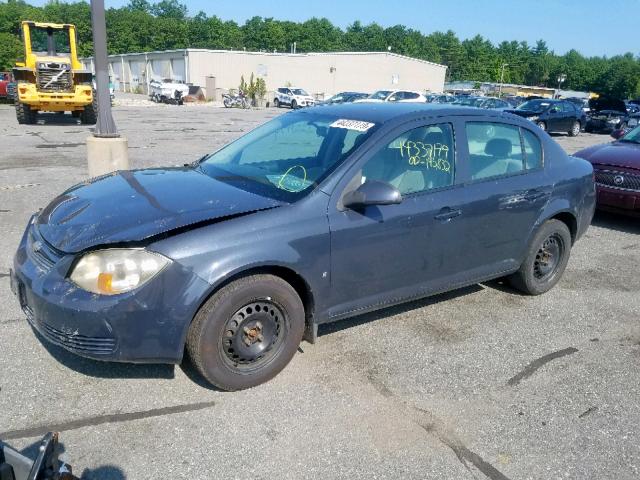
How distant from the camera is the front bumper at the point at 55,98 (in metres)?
17.4

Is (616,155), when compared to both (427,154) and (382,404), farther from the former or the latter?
(382,404)

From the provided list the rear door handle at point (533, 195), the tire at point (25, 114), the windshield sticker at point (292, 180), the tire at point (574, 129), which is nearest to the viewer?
the windshield sticker at point (292, 180)

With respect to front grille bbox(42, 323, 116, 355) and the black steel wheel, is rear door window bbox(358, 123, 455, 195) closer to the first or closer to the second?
the black steel wheel

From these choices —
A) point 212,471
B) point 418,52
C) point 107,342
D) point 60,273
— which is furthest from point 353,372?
point 418,52

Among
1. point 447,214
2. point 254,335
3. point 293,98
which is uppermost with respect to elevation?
point 293,98

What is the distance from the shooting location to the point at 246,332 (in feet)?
10.4

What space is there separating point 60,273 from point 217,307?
84cm

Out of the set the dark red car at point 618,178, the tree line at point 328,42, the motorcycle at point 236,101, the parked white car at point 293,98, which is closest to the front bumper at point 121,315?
the dark red car at point 618,178

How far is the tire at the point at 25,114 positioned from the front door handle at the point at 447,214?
1785cm

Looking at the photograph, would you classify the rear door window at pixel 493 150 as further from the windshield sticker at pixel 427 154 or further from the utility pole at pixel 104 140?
the utility pole at pixel 104 140

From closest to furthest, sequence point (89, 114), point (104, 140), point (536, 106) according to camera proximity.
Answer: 1. point (104, 140)
2. point (89, 114)
3. point (536, 106)

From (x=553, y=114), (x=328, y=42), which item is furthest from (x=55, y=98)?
(x=328, y=42)

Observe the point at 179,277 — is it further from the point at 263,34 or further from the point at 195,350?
the point at 263,34

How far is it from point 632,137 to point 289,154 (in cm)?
659
